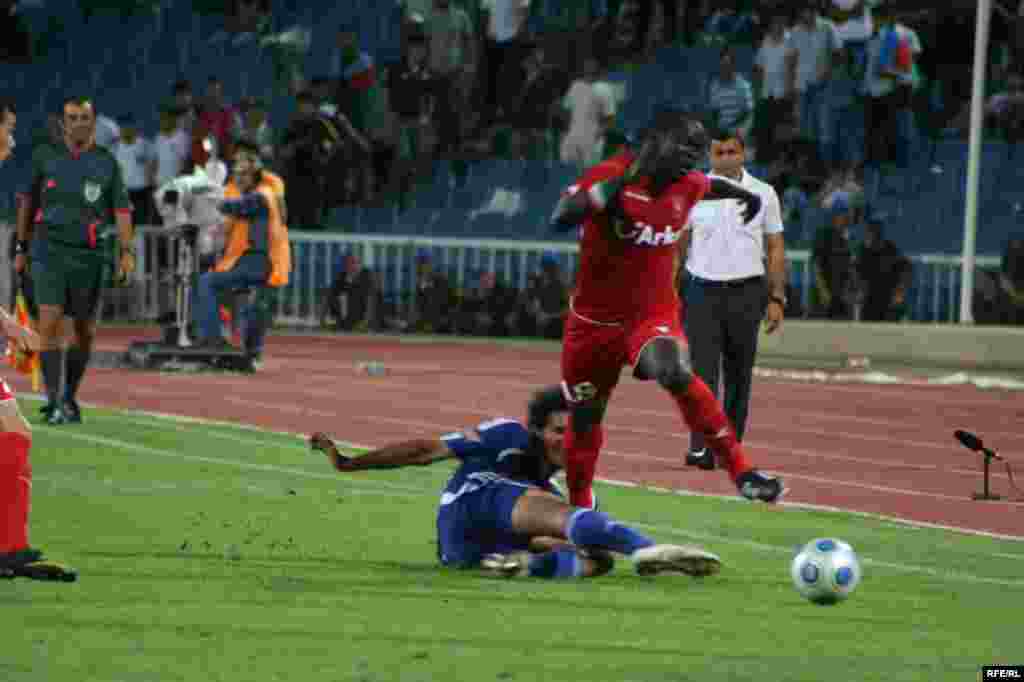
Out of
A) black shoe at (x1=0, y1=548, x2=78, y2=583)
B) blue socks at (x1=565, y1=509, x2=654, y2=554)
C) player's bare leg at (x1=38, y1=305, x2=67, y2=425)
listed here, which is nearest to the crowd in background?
player's bare leg at (x1=38, y1=305, x2=67, y2=425)

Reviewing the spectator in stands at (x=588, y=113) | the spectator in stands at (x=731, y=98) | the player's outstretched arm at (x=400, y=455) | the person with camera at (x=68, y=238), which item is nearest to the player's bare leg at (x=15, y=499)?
the player's outstretched arm at (x=400, y=455)

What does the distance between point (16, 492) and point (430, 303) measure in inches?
824

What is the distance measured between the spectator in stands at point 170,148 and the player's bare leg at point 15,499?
866 inches

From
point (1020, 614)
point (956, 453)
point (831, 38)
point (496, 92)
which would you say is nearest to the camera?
point (1020, 614)

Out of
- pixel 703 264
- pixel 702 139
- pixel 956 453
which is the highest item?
pixel 702 139

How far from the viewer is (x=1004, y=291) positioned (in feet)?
83.7

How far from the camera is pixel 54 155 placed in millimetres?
17781

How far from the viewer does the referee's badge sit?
1770 cm

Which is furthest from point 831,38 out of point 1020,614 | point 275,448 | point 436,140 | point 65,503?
point 1020,614

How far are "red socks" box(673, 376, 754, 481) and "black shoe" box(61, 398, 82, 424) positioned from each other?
7.76 m

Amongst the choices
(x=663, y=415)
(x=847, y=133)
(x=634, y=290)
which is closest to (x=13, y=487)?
(x=634, y=290)

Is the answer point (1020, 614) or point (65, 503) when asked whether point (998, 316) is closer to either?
point (65, 503)

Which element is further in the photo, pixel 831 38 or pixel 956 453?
pixel 831 38

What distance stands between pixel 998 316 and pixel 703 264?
10.8 metres
